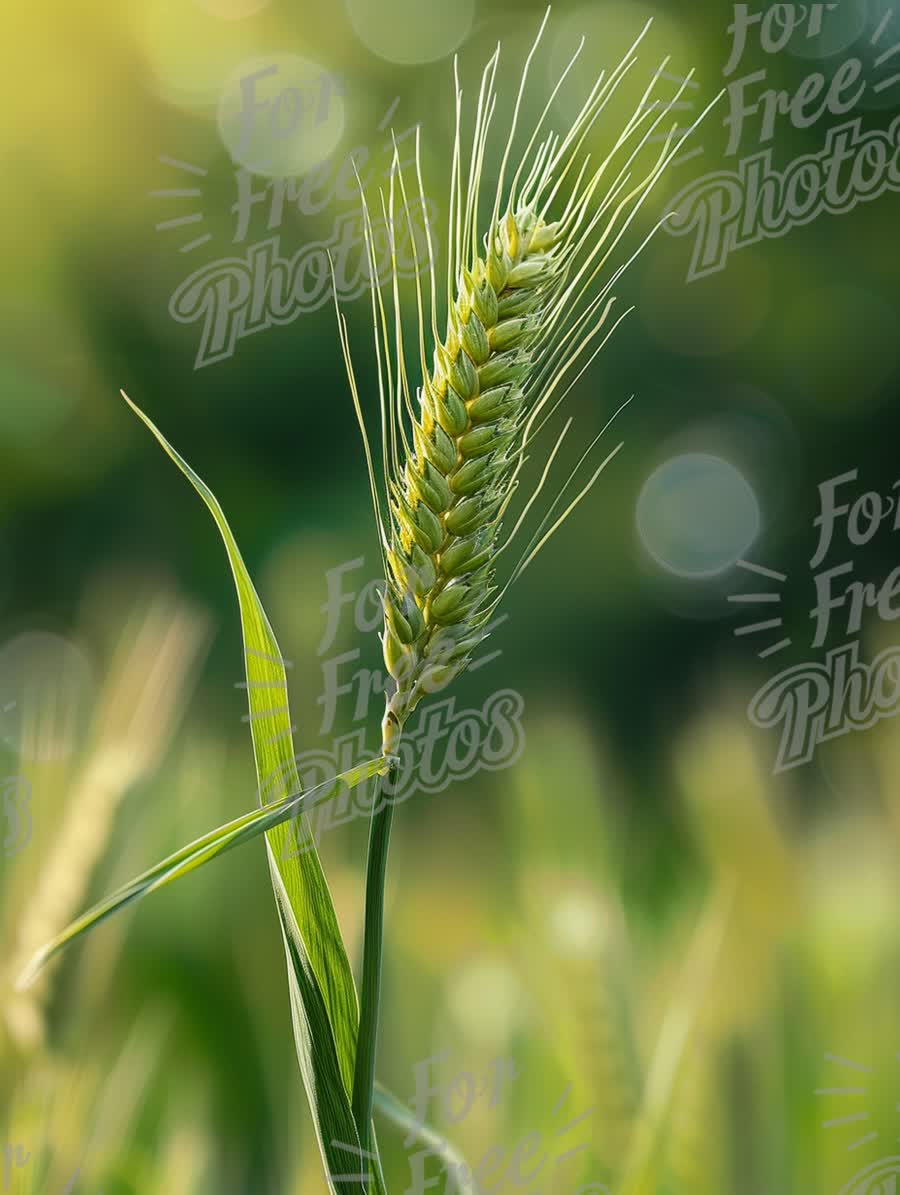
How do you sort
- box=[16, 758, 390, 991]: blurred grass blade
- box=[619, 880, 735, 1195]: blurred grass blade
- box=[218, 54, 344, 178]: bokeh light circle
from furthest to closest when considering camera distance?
box=[218, 54, 344, 178]: bokeh light circle → box=[619, 880, 735, 1195]: blurred grass blade → box=[16, 758, 390, 991]: blurred grass blade

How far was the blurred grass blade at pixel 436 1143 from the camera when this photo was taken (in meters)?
0.29

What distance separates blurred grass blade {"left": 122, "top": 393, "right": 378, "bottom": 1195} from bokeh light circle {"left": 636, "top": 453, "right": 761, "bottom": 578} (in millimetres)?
1501

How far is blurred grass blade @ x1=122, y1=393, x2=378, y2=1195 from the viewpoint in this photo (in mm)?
241

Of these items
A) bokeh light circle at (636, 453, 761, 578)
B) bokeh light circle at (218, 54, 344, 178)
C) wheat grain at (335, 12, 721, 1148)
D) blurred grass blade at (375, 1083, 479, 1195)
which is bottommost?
blurred grass blade at (375, 1083, 479, 1195)

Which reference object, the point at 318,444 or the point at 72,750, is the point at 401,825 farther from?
the point at 318,444

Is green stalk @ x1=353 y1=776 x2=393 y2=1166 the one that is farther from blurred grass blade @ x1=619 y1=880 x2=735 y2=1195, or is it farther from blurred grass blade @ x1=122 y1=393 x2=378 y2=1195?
blurred grass blade @ x1=619 y1=880 x2=735 y2=1195

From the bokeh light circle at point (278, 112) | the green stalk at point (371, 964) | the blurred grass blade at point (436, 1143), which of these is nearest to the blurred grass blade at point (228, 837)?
the green stalk at point (371, 964)

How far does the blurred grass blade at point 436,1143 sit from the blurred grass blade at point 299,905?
0.19ft

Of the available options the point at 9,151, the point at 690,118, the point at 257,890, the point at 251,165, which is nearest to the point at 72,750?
the point at 257,890

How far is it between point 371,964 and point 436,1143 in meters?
0.12

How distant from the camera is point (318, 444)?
196 centimetres

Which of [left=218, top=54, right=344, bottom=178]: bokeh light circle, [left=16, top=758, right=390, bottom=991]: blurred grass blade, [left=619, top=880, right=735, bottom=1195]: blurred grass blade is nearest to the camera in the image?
[left=16, top=758, right=390, bottom=991]: blurred grass blade

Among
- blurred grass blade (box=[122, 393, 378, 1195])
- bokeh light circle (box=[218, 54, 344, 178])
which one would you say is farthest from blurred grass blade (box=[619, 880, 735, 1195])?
bokeh light circle (box=[218, 54, 344, 178])

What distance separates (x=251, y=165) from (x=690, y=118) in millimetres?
715
